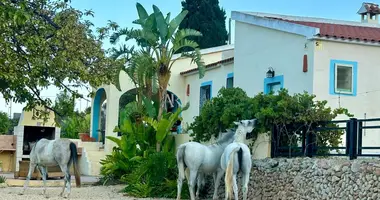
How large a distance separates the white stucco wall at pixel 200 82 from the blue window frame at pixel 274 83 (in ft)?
13.4

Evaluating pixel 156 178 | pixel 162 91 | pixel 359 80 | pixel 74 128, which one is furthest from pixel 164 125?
pixel 74 128

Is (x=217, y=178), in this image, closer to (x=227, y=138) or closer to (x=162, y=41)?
(x=227, y=138)

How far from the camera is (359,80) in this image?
20.0 m

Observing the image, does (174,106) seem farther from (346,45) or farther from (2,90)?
(2,90)

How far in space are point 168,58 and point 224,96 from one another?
17.3 ft

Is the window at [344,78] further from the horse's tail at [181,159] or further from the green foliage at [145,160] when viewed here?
the horse's tail at [181,159]

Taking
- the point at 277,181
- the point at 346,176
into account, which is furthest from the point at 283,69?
the point at 346,176

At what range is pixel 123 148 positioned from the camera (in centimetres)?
2291

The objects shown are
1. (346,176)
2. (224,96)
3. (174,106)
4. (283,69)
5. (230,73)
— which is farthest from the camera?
(174,106)

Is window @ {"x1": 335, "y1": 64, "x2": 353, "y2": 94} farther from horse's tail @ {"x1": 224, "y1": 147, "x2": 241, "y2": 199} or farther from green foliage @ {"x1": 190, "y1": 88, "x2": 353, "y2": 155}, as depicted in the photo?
horse's tail @ {"x1": 224, "y1": 147, "x2": 241, "y2": 199}

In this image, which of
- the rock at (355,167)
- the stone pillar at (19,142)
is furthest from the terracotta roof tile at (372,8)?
the stone pillar at (19,142)

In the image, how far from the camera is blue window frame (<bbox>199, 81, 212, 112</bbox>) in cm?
2791

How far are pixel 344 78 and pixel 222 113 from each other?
13.3 feet

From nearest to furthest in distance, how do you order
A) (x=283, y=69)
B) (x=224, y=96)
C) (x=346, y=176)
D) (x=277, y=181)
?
(x=346, y=176), (x=277, y=181), (x=224, y=96), (x=283, y=69)
